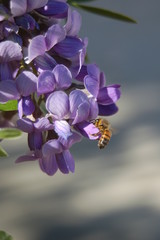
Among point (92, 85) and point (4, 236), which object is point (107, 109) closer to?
point (92, 85)

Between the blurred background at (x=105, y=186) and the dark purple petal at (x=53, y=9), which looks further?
the blurred background at (x=105, y=186)

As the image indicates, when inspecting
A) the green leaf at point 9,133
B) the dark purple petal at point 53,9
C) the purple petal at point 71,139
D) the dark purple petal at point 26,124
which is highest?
the dark purple petal at point 53,9

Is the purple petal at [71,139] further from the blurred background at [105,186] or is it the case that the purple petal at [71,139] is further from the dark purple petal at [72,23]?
the blurred background at [105,186]

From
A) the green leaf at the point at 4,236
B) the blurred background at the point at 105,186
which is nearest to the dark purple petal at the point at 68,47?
the green leaf at the point at 4,236

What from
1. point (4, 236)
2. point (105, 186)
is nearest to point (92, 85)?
point (4, 236)

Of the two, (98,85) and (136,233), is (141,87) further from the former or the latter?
(98,85)

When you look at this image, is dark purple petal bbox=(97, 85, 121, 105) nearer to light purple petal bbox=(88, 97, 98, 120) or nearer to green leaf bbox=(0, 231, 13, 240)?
light purple petal bbox=(88, 97, 98, 120)
